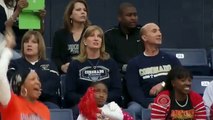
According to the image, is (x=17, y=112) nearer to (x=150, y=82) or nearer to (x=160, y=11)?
(x=150, y=82)

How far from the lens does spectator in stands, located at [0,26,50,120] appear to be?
6922 millimetres

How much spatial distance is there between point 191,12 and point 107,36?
1.94m

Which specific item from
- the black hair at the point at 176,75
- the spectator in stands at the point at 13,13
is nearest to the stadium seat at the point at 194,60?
the black hair at the point at 176,75

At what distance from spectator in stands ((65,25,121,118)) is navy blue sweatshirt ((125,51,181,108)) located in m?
0.20

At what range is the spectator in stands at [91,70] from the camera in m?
9.24

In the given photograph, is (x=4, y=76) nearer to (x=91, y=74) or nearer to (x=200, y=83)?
(x=91, y=74)

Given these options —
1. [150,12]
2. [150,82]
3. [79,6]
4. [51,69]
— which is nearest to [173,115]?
[150,82]

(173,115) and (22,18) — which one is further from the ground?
(22,18)

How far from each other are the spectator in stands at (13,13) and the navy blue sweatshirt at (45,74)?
2.15 feet

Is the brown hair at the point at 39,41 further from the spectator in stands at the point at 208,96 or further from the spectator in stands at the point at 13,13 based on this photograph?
the spectator in stands at the point at 208,96

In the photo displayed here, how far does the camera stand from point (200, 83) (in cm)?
989

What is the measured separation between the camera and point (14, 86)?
797 centimetres

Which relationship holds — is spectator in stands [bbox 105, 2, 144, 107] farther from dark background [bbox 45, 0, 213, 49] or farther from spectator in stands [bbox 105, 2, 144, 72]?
dark background [bbox 45, 0, 213, 49]

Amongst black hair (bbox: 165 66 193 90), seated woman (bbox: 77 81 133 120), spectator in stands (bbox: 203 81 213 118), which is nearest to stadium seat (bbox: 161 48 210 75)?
spectator in stands (bbox: 203 81 213 118)
